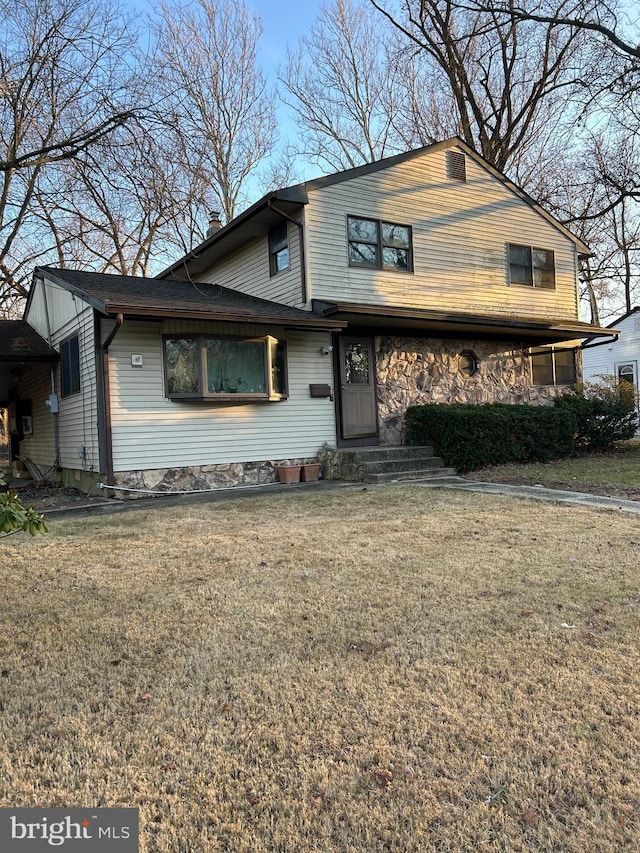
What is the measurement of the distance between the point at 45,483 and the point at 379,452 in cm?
661

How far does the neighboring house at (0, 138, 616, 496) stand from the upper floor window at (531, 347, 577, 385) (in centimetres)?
6

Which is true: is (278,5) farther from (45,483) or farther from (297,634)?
(297,634)

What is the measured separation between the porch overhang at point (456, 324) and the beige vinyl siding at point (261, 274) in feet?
2.84

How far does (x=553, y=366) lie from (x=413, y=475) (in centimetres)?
655

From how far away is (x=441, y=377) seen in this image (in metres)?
12.2

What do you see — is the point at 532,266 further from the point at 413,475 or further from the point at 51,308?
the point at 51,308

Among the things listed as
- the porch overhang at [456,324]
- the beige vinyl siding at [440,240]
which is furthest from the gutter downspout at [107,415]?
the beige vinyl siding at [440,240]

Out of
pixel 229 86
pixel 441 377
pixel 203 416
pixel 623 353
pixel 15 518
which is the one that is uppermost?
pixel 229 86

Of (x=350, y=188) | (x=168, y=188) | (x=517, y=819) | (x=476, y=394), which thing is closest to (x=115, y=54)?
(x=168, y=188)

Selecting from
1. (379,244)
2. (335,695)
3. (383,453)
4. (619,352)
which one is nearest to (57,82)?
(379,244)

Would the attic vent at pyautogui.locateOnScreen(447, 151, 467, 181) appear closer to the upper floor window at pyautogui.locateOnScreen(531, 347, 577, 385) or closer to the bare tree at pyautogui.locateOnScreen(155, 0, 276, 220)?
the upper floor window at pyautogui.locateOnScreen(531, 347, 577, 385)

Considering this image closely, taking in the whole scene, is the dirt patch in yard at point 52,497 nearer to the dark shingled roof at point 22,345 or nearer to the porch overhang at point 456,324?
the dark shingled roof at point 22,345

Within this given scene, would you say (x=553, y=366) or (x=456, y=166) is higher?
(x=456, y=166)

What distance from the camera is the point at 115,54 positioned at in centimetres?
915
